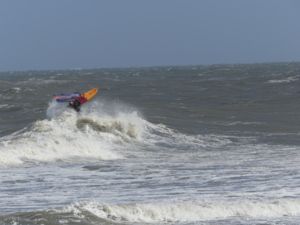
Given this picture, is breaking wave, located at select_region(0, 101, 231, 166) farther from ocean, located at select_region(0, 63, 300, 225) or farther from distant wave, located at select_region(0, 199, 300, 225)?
distant wave, located at select_region(0, 199, 300, 225)

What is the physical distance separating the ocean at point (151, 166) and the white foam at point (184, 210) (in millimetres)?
18

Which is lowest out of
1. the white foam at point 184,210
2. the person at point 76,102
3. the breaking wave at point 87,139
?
the breaking wave at point 87,139

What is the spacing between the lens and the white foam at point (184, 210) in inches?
513

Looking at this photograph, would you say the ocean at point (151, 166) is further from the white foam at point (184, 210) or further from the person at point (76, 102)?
the person at point (76, 102)

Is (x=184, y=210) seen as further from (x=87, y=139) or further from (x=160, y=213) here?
(x=87, y=139)

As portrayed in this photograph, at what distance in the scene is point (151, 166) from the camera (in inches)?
812

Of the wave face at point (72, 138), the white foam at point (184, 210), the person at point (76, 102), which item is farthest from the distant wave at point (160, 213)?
the person at point (76, 102)

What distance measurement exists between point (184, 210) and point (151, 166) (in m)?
7.28

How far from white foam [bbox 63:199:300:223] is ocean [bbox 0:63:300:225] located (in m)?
0.02

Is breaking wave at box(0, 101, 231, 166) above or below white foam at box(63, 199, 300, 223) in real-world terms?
below

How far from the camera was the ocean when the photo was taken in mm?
13305

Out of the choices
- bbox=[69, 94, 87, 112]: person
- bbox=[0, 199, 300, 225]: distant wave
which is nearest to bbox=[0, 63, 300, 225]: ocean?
bbox=[0, 199, 300, 225]: distant wave

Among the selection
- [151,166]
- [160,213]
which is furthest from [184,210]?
[151,166]

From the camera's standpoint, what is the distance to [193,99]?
53.2 metres
